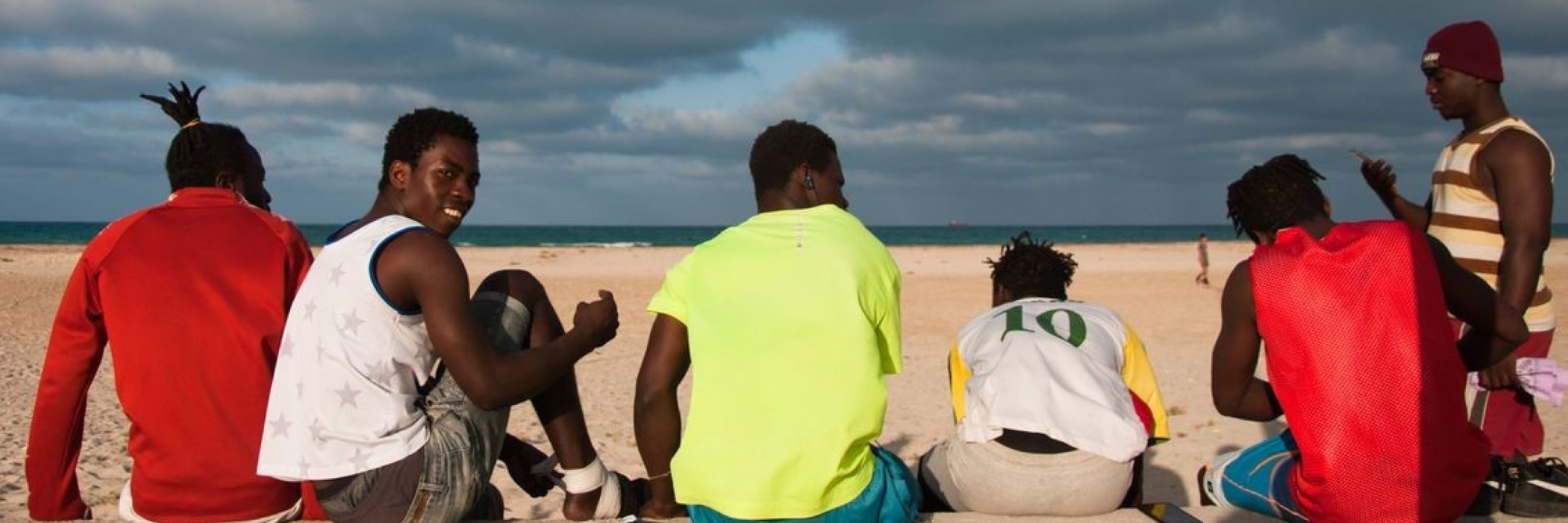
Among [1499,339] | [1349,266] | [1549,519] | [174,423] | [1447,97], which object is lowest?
[1549,519]

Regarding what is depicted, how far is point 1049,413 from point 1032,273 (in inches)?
35.5

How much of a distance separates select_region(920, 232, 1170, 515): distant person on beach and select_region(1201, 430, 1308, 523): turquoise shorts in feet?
0.98

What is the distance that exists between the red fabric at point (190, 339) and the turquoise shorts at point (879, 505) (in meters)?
1.42

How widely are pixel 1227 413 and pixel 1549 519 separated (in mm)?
1358

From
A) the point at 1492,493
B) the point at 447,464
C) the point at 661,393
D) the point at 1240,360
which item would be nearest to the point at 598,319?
the point at 661,393

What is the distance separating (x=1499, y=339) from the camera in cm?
371

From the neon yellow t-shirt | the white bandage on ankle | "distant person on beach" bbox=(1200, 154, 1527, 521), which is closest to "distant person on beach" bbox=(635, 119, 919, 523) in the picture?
the neon yellow t-shirt

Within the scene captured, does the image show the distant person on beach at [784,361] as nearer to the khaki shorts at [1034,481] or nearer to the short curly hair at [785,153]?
the short curly hair at [785,153]

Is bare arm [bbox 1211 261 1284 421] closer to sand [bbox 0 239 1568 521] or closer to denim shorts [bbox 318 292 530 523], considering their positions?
denim shorts [bbox 318 292 530 523]

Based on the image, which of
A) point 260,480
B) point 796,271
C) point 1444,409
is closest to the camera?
point 796,271

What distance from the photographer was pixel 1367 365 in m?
3.29

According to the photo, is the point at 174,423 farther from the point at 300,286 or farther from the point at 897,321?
the point at 897,321

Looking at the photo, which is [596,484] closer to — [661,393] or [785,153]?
[661,393]

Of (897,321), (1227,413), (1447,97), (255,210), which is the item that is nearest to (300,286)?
(255,210)
